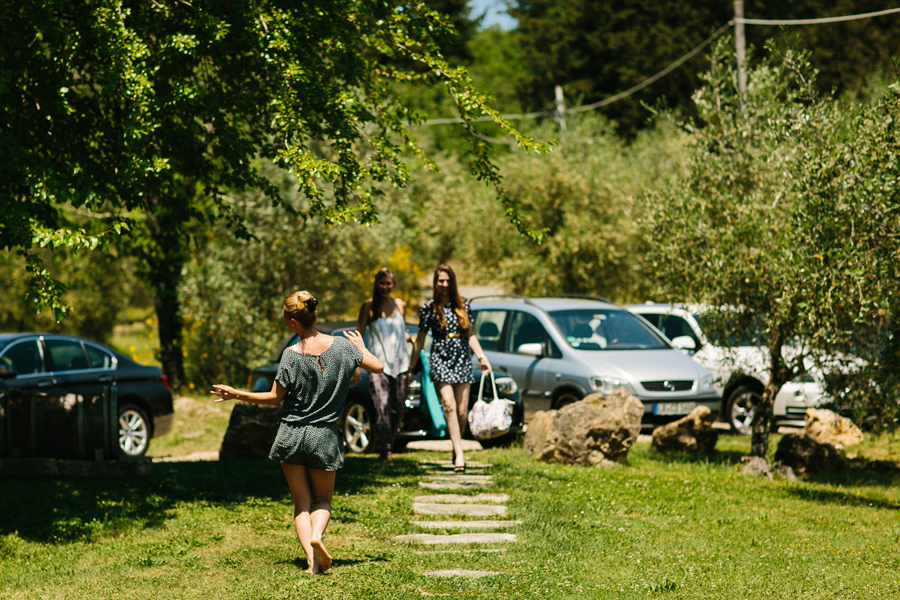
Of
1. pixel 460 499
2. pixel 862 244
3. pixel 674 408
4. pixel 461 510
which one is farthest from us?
pixel 674 408

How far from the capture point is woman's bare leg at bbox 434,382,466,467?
914cm

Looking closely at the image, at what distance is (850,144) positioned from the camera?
8750mm

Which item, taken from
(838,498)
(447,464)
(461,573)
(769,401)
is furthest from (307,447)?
(769,401)

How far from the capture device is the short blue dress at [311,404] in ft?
18.9

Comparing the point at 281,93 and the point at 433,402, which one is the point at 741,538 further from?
the point at 281,93

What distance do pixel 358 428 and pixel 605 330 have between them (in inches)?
159

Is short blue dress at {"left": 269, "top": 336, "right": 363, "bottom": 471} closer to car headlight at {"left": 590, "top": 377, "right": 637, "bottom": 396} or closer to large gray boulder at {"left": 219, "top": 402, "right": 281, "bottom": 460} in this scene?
large gray boulder at {"left": 219, "top": 402, "right": 281, "bottom": 460}

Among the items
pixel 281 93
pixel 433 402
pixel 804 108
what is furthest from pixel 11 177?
pixel 804 108

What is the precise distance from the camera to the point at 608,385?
1205 centimetres

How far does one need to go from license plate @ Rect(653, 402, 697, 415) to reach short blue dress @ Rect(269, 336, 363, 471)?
23.8ft

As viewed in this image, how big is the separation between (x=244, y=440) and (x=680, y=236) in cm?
544

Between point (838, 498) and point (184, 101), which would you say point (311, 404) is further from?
point (838, 498)

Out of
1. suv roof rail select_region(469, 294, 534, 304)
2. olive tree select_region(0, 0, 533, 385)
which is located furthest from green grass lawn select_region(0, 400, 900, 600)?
suv roof rail select_region(469, 294, 534, 304)

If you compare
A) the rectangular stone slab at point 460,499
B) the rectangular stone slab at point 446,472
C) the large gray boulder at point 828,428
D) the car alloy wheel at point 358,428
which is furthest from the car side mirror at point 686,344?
the rectangular stone slab at point 460,499
